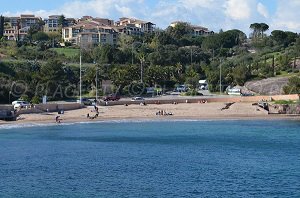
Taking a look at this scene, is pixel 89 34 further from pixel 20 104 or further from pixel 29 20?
pixel 20 104

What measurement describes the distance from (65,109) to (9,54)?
42.5 m

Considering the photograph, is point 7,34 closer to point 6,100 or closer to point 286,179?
point 6,100

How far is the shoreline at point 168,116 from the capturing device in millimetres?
68562

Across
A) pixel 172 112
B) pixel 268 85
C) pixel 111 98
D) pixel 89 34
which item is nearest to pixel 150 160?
pixel 172 112

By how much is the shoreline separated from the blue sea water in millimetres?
2974

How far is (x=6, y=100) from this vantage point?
74.9 m

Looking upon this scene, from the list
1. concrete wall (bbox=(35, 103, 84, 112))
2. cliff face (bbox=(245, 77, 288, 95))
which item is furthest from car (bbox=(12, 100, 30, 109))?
cliff face (bbox=(245, 77, 288, 95))

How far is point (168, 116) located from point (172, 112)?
181 centimetres

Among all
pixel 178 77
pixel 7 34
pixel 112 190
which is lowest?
pixel 112 190

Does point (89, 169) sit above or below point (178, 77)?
below

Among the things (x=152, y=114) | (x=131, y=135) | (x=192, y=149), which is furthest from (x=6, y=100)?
(x=192, y=149)

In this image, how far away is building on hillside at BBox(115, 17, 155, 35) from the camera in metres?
171

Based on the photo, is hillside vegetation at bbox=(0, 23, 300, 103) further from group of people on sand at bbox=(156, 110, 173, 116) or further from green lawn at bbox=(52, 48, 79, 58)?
group of people on sand at bbox=(156, 110, 173, 116)

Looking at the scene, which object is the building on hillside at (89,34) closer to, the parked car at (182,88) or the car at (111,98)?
the parked car at (182,88)
